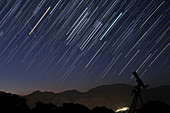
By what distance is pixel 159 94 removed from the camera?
279 feet

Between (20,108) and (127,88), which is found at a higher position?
(20,108)

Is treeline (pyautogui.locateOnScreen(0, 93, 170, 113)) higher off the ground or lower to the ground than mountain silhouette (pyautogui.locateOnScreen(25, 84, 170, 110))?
higher

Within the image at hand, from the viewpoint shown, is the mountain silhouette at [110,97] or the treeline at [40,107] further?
the mountain silhouette at [110,97]

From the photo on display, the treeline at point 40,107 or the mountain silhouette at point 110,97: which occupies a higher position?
the treeline at point 40,107

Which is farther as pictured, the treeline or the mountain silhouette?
the mountain silhouette

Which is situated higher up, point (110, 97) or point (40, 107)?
point (40, 107)

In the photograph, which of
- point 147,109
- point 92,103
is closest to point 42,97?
point 92,103

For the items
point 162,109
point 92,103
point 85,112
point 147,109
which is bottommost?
point 92,103

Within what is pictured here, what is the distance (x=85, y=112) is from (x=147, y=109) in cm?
197

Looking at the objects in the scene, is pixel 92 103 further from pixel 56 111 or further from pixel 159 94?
pixel 56 111

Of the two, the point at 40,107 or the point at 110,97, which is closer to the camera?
the point at 40,107

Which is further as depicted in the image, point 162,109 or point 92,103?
point 92,103

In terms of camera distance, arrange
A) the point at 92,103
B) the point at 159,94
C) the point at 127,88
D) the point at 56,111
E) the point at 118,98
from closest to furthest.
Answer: the point at 56,111 → the point at 92,103 → the point at 159,94 → the point at 118,98 → the point at 127,88

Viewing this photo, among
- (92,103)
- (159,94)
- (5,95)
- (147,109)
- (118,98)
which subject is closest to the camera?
(5,95)
